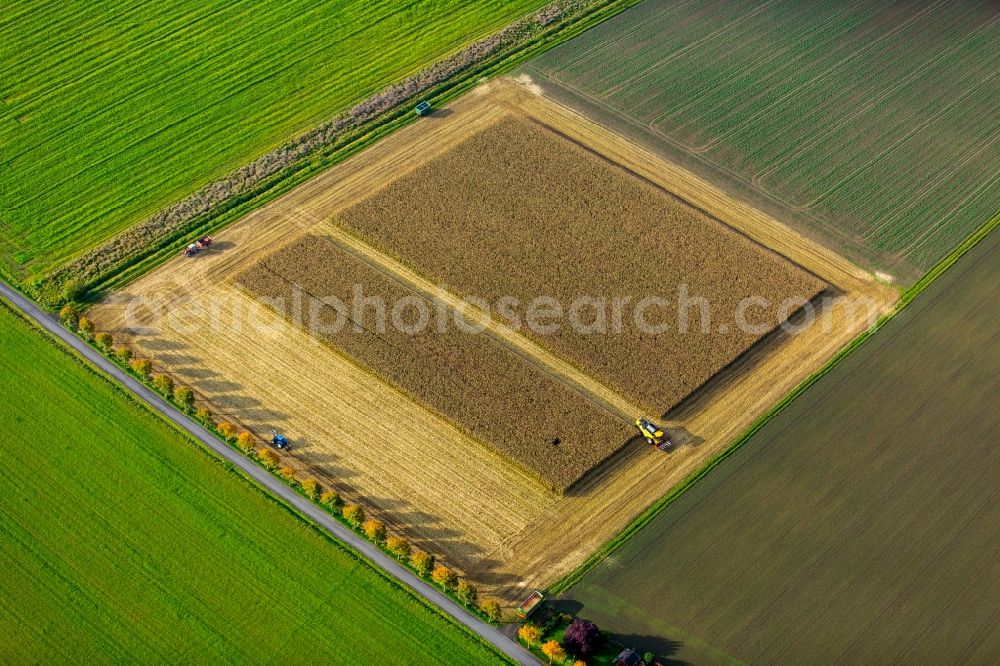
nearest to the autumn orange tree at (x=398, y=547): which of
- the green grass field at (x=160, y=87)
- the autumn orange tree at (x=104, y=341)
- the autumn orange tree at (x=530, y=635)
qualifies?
the autumn orange tree at (x=530, y=635)

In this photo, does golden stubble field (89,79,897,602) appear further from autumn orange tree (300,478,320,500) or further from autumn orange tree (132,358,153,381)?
autumn orange tree (300,478,320,500)

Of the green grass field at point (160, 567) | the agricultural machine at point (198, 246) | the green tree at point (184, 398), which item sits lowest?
the green grass field at point (160, 567)

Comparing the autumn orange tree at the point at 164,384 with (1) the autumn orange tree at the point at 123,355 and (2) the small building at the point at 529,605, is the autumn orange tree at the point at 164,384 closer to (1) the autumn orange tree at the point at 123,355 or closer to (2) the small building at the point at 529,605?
(1) the autumn orange tree at the point at 123,355

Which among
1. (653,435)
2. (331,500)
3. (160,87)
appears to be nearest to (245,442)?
(331,500)

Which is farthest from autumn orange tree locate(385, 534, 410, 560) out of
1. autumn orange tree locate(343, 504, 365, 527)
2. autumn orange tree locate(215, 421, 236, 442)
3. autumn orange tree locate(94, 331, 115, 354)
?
autumn orange tree locate(94, 331, 115, 354)

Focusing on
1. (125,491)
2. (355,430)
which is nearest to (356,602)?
(355,430)
